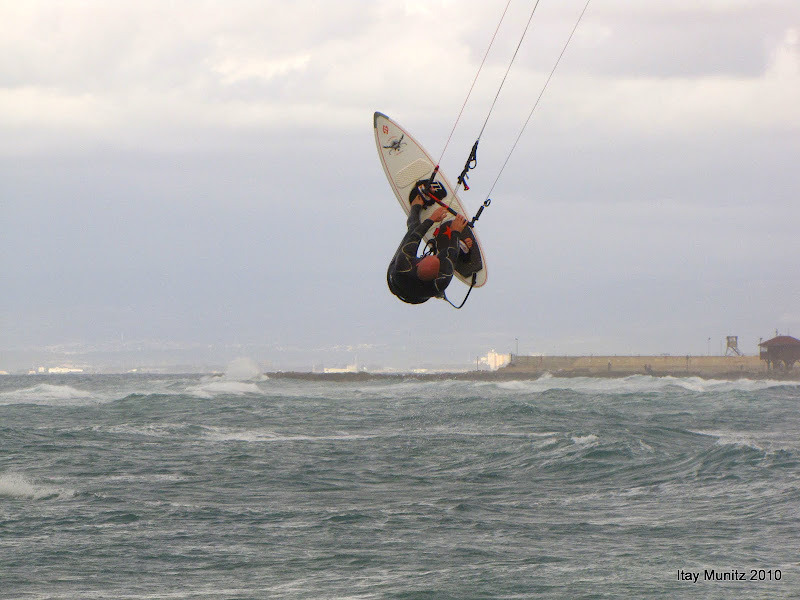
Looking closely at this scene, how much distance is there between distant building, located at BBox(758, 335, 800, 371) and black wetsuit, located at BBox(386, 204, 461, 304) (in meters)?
99.8

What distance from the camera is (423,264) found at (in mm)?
11875

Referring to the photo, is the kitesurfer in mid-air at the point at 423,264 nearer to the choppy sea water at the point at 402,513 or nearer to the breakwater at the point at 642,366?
the choppy sea water at the point at 402,513

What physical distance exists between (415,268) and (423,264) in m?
0.20

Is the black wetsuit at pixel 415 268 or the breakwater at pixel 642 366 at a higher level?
the black wetsuit at pixel 415 268

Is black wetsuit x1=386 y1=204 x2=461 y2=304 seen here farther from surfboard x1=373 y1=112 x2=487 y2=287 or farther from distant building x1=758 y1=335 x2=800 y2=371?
distant building x1=758 y1=335 x2=800 y2=371

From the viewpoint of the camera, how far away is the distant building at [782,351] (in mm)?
103062

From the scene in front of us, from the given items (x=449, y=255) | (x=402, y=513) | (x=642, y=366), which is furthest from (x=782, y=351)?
(x=449, y=255)

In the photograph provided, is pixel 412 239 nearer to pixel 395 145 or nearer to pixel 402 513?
pixel 395 145

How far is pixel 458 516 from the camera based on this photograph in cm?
1705

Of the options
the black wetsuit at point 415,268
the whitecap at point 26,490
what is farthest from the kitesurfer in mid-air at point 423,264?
Result: the whitecap at point 26,490

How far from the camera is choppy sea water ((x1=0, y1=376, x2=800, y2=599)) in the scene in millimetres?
12711

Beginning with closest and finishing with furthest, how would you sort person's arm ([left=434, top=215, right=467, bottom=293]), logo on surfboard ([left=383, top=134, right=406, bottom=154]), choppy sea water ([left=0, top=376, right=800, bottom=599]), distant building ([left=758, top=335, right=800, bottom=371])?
1. person's arm ([left=434, top=215, right=467, bottom=293])
2. choppy sea water ([left=0, top=376, right=800, bottom=599])
3. logo on surfboard ([left=383, top=134, right=406, bottom=154])
4. distant building ([left=758, top=335, right=800, bottom=371])

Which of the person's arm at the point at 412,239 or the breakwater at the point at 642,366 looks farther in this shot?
the breakwater at the point at 642,366

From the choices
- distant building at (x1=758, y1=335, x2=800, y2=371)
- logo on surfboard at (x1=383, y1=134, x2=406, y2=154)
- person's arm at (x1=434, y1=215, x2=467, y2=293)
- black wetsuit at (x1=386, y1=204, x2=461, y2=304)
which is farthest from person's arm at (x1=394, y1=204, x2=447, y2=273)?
distant building at (x1=758, y1=335, x2=800, y2=371)
